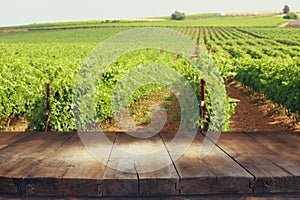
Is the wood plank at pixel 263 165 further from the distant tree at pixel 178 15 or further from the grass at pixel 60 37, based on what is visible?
the distant tree at pixel 178 15

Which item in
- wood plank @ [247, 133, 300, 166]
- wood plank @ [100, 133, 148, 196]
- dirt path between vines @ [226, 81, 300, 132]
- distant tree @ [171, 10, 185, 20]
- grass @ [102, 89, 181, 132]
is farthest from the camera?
distant tree @ [171, 10, 185, 20]

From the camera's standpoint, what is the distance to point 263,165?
2988 millimetres

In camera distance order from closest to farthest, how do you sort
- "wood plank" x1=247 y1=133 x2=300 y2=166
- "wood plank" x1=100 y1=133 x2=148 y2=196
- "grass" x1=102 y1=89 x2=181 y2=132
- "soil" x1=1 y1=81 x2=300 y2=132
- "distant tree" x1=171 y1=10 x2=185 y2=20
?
"wood plank" x1=100 y1=133 x2=148 y2=196 < "wood plank" x1=247 y1=133 x2=300 y2=166 < "soil" x1=1 y1=81 x2=300 y2=132 < "grass" x1=102 y1=89 x2=181 y2=132 < "distant tree" x1=171 y1=10 x2=185 y2=20

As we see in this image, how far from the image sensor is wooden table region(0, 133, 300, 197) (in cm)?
272

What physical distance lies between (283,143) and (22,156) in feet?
7.70

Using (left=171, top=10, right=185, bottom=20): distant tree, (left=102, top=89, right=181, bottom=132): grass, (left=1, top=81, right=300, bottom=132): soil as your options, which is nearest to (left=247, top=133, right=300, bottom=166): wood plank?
(left=1, top=81, right=300, bottom=132): soil

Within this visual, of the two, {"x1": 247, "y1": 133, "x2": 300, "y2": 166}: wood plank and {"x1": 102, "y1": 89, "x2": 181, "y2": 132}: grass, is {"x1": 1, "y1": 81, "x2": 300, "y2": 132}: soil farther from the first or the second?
{"x1": 247, "y1": 133, "x2": 300, "y2": 166}: wood plank

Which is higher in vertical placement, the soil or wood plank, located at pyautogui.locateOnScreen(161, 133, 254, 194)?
wood plank, located at pyautogui.locateOnScreen(161, 133, 254, 194)

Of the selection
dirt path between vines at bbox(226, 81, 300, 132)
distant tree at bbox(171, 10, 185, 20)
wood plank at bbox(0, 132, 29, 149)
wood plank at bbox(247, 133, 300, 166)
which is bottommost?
dirt path between vines at bbox(226, 81, 300, 132)

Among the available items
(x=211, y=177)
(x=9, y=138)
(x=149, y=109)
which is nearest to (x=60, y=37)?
(x=149, y=109)

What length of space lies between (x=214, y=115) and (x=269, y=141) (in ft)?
15.4

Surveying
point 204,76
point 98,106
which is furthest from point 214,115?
point 98,106

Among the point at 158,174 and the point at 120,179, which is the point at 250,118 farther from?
the point at 120,179

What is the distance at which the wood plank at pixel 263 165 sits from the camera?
275 cm
